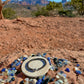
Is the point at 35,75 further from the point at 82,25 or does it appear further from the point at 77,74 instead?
the point at 82,25

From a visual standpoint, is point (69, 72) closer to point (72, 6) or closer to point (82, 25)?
point (82, 25)

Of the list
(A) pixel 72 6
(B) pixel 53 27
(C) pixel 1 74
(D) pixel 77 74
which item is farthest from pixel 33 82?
(A) pixel 72 6

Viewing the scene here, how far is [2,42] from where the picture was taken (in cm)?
352

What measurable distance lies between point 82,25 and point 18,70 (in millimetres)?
4083

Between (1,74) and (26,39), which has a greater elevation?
(26,39)

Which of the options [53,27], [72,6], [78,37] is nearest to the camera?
[78,37]

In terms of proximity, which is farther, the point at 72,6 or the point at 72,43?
the point at 72,6

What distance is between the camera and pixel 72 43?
3.49 metres

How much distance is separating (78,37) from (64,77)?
2.51m

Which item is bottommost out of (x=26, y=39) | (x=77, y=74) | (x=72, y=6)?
(x=77, y=74)

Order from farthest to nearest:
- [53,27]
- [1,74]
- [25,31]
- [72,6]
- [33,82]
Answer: [72,6]
[53,27]
[25,31]
[1,74]
[33,82]

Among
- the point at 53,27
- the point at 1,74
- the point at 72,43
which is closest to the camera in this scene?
the point at 1,74

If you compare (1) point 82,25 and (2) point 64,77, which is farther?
(1) point 82,25

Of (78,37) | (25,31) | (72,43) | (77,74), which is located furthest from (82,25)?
(77,74)
